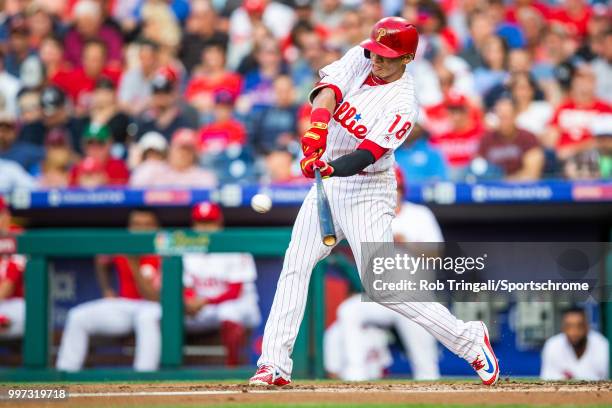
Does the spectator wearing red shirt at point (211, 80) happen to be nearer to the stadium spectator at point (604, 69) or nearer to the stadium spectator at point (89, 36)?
the stadium spectator at point (89, 36)

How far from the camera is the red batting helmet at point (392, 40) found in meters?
4.54

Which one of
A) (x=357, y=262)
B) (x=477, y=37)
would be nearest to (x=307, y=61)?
(x=477, y=37)

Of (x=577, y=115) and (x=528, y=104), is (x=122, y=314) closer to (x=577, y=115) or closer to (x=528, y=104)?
(x=528, y=104)

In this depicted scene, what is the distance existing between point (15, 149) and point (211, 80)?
1.82m

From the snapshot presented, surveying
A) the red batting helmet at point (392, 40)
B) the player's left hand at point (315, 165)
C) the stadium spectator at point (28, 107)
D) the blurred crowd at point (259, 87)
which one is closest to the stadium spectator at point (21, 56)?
the blurred crowd at point (259, 87)

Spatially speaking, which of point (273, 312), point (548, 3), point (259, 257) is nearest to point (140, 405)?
point (273, 312)

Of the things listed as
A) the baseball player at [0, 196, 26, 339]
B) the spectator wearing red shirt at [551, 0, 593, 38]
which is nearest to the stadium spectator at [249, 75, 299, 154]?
the baseball player at [0, 196, 26, 339]

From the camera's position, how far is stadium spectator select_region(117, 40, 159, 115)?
9.66 metres

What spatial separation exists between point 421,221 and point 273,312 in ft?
7.69

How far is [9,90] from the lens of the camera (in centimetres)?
996

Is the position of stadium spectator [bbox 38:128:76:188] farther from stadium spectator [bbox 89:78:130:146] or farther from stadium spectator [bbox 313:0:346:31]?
stadium spectator [bbox 313:0:346:31]

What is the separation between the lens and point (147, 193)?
7.50 meters

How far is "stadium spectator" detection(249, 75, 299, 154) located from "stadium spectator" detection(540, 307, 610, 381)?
278cm

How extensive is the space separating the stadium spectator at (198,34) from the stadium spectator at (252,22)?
13cm
